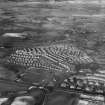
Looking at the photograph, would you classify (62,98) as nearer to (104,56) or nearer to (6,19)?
(104,56)

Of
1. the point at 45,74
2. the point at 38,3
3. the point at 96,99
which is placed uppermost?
the point at 38,3

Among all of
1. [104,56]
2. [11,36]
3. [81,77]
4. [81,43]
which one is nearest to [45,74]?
[81,77]

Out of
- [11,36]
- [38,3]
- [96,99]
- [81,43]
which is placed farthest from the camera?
[38,3]

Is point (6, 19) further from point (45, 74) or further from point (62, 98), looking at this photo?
point (62, 98)

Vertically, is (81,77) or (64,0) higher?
(64,0)

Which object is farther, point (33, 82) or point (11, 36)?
point (11, 36)

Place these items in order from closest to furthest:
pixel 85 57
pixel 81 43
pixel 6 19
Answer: pixel 85 57, pixel 81 43, pixel 6 19
